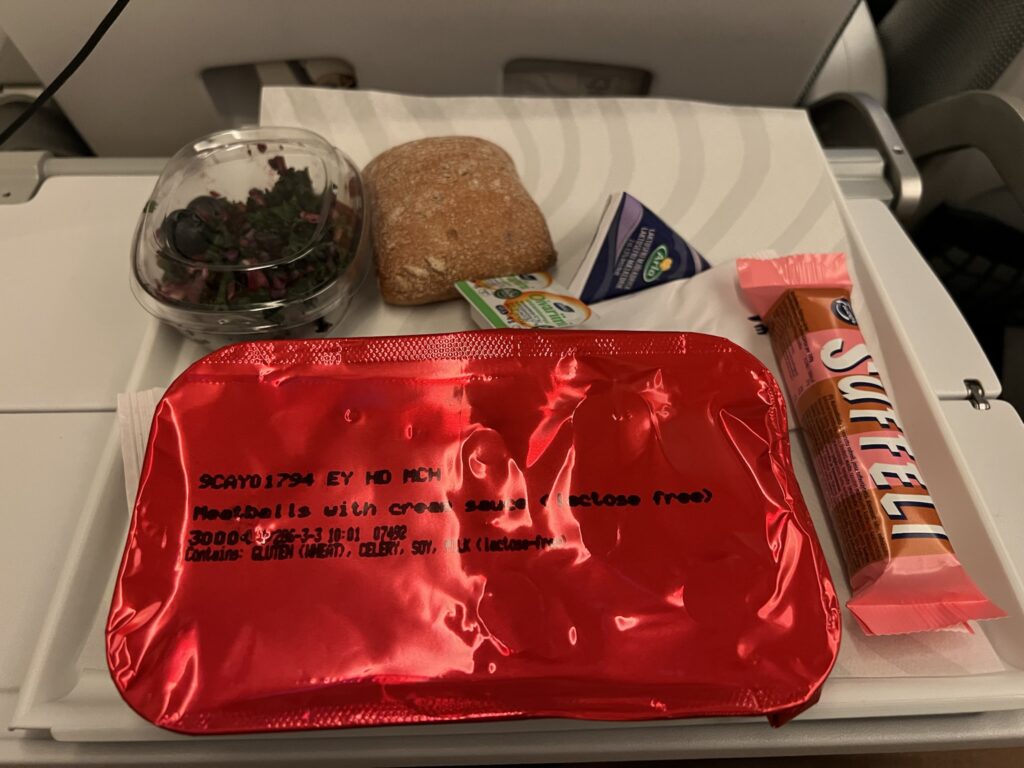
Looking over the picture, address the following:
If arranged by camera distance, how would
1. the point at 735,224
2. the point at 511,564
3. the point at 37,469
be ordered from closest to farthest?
the point at 511,564 → the point at 37,469 → the point at 735,224

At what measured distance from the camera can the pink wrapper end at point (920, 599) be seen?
0.47 meters

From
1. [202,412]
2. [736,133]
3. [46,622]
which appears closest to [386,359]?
[202,412]

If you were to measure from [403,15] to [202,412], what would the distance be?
54cm

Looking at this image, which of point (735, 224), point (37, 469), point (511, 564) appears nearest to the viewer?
point (511, 564)

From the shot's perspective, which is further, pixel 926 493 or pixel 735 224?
pixel 735 224

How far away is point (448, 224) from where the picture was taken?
0.64 m

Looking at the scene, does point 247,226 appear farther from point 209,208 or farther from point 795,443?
point 795,443

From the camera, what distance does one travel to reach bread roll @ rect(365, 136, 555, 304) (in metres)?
0.63

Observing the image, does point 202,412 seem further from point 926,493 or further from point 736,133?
point 736,133

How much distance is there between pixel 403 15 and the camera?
0.76 metres

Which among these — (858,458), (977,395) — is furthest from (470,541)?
(977,395)

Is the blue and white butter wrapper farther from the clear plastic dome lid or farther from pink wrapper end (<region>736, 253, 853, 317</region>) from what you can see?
the clear plastic dome lid

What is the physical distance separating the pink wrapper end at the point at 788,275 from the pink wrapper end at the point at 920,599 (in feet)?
0.84

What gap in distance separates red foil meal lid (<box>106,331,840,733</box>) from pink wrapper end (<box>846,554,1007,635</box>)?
0.21 feet
